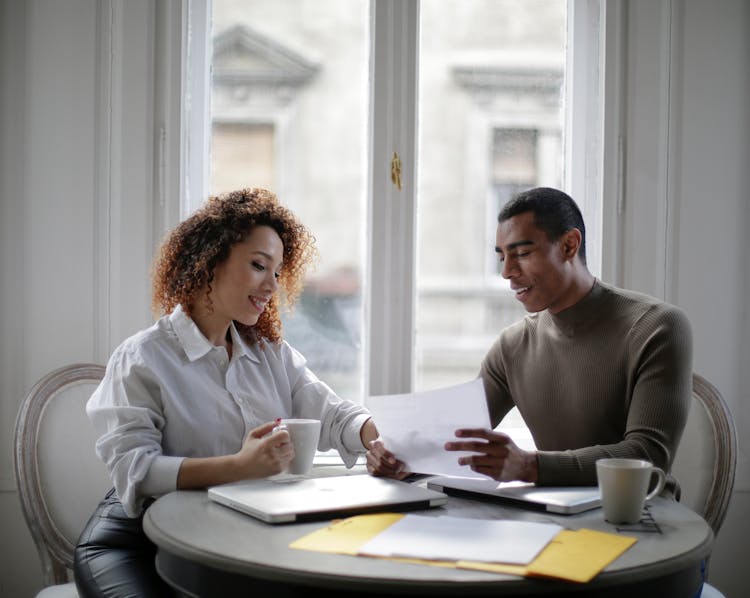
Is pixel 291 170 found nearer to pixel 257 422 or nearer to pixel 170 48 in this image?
pixel 170 48

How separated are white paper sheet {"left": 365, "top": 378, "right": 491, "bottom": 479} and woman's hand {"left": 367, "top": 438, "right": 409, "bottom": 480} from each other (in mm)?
31

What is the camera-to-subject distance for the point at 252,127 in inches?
103

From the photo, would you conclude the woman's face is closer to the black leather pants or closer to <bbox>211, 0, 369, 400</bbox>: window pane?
the black leather pants

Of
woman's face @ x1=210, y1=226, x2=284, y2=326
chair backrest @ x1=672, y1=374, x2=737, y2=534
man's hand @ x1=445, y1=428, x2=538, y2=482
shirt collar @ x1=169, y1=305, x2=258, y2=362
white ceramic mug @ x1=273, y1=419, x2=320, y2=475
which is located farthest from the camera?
chair backrest @ x1=672, y1=374, x2=737, y2=534

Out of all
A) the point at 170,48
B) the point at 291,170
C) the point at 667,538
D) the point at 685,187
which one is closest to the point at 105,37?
the point at 170,48

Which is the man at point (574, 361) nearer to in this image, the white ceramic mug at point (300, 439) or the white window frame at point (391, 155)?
the white ceramic mug at point (300, 439)

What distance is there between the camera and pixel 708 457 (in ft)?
7.27

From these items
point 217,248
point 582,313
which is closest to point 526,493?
point 582,313

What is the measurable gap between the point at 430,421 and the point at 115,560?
2.15ft

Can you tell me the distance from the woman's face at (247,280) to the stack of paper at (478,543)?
29.0 inches

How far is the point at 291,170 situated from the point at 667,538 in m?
1.73

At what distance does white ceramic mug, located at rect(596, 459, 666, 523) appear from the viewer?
1.26 m

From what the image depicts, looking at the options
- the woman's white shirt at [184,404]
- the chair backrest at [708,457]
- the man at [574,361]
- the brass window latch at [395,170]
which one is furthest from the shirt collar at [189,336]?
the chair backrest at [708,457]

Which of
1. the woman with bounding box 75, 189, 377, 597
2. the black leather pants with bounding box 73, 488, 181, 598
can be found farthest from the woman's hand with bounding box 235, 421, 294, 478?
the black leather pants with bounding box 73, 488, 181, 598
